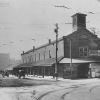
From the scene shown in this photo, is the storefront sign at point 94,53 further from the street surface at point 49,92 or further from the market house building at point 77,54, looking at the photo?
the street surface at point 49,92

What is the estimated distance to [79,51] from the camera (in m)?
56.3

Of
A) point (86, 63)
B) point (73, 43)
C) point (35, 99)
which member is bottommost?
point (35, 99)

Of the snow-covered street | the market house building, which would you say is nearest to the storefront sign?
the market house building

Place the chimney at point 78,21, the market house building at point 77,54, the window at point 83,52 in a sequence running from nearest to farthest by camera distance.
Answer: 1. the market house building at point 77,54
2. the window at point 83,52
3. the chimney at point 78,21

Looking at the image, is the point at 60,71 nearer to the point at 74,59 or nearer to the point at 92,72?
the point at 74,59

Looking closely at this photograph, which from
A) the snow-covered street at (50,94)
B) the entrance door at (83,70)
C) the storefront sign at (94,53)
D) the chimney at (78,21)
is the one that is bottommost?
the snow-covered street at (50,94)

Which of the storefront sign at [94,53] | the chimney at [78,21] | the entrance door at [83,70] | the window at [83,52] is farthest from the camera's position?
the chimney at [78,21]

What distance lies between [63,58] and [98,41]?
29.0 feet

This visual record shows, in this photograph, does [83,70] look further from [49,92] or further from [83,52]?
[49,92]

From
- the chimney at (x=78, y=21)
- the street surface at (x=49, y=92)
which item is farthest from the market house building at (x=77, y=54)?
the street surface at (x=49, y=92)

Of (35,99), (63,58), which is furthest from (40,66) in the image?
(35,99)

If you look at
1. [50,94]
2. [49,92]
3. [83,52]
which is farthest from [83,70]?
[50,94]

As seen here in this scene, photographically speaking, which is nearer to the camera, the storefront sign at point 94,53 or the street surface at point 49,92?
the street surface at point 49,92

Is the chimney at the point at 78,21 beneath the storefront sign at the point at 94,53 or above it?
above
